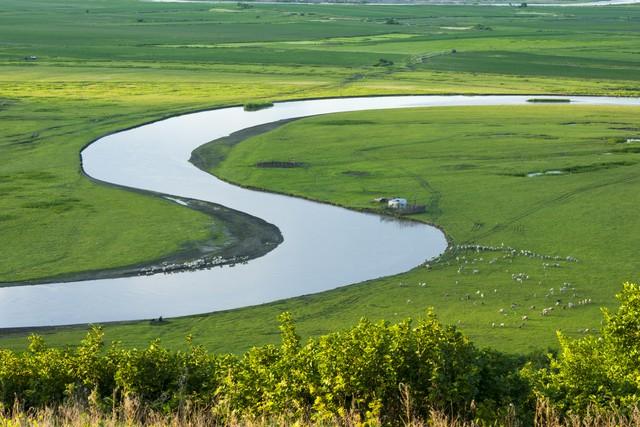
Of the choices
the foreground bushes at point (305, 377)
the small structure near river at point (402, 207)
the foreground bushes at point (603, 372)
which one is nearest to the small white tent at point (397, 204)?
A: the small structure near river at point (402, 207)

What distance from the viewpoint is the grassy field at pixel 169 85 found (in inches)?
2007

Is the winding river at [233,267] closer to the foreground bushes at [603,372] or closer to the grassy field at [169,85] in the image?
the grassy field at [169,85]

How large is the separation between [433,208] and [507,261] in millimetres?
11903

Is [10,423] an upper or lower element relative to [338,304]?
upper

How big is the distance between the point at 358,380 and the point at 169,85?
100401mm

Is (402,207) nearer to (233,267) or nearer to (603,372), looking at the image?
(233,267)

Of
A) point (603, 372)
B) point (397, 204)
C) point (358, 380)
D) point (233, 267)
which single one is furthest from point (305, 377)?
point (397, 204)

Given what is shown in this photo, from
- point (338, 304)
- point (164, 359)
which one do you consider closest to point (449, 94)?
point (338, 304)

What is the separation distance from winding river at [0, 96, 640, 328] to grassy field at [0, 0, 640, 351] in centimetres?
233

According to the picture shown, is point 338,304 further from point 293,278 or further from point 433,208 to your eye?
point 433,208

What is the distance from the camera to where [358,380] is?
69.9 feet

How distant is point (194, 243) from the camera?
172ft

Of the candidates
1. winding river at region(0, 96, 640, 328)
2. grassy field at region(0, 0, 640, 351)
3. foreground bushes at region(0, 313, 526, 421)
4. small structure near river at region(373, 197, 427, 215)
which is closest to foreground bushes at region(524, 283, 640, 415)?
foreground bushes at region(0, 313, 526, 421)

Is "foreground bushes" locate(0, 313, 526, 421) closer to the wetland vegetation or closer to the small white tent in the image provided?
the wetland vegetation
